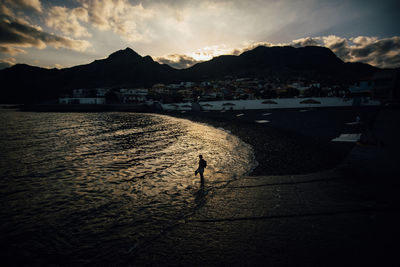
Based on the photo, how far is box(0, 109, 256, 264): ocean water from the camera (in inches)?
218

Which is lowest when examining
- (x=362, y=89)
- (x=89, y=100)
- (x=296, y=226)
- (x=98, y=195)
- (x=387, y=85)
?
(x=98, y=195)

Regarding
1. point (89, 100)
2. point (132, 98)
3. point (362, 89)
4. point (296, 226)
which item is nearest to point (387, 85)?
point (362, 89)

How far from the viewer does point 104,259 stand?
4.86m

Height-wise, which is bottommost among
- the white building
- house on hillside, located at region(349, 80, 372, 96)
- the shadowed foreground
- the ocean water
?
the ocean water

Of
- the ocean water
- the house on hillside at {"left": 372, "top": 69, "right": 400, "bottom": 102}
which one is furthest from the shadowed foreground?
the house on hillside at {"left": 372, "top": 69, "right": 400, "bottom": 102}

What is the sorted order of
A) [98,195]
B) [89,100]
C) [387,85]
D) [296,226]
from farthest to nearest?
[89,100] < [387,85] < [98,195] < [296,226]

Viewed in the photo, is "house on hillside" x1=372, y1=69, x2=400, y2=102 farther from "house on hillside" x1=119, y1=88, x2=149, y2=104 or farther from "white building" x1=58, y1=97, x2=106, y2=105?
"white building" x1=58, y1=97, x2=106, y2=105

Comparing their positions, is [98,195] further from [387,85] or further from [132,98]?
[132,98]

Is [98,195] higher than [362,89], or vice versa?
[362,89]

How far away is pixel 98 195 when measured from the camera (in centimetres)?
866

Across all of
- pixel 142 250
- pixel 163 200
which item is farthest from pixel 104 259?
pixel 163 200

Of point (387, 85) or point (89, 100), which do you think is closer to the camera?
point (387, 85)

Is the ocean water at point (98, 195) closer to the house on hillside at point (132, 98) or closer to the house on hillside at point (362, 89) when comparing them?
the house on hillside at point (362, 89)

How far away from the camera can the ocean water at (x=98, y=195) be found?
5.54 metres
